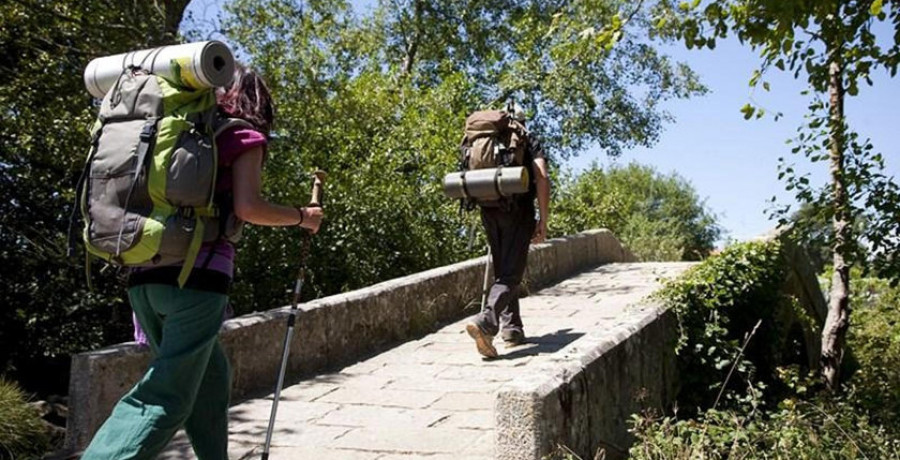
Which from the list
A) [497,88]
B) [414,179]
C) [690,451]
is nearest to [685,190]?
[497,88]

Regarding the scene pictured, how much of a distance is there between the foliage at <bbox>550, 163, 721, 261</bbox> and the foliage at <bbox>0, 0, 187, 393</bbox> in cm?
795

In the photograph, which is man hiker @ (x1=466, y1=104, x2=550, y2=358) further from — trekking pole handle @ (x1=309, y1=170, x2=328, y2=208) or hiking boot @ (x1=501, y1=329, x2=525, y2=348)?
trekking pole handle @ (x1=309, y1=170, x2=328, y2=208)

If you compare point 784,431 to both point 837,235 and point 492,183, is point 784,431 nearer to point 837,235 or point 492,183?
point 492,183

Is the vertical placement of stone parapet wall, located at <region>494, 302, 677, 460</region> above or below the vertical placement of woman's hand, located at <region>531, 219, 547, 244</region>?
below

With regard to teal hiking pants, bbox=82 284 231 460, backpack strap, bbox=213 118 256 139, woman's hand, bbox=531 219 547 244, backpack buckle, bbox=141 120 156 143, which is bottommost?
teal hiking pants, bbox=82 284 231 460

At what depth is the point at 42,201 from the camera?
11117 millimetres

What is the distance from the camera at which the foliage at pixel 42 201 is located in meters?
10.8

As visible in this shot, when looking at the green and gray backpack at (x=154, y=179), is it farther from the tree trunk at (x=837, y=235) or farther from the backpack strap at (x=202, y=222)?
the tree trunk at (x=837, y=235)

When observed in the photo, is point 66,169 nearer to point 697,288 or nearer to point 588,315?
point 588,315

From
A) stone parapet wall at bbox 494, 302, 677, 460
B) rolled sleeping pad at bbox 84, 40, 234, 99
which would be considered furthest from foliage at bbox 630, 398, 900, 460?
rolled sleeping pad at bbox 84, 40, 234, 99

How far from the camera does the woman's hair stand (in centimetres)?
325

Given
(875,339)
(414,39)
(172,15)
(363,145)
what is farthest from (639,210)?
(172,15)

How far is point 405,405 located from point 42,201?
739 cm

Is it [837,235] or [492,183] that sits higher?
[492,183]
